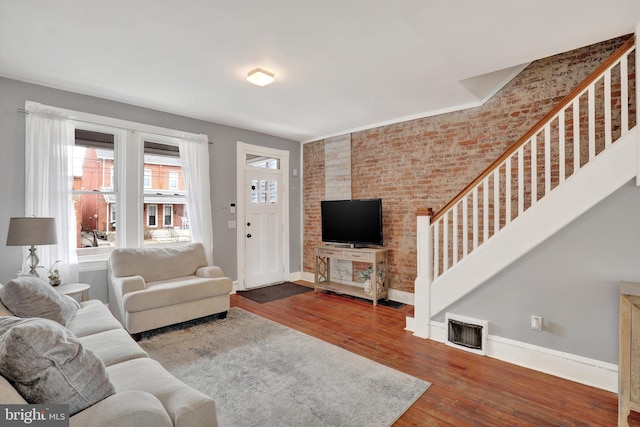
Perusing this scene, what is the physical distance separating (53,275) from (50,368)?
2617 millimetres

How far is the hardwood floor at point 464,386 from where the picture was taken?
195 cm

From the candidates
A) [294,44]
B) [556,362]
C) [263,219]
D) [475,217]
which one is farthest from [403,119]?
[556,362]

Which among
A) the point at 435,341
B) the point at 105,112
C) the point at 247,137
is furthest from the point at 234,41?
the point at 435,341

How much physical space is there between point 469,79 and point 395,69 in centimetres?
92

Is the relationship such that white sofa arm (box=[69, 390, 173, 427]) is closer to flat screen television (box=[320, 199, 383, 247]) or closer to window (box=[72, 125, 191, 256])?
window (box=[72, 125, 191, 256])

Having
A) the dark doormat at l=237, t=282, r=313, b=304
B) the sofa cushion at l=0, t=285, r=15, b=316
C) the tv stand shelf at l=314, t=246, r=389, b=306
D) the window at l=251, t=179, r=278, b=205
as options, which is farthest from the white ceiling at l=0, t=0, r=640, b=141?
the dark doormat at l=237, t=282, r=313, b=304

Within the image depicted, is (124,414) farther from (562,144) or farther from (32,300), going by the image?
(562,144)

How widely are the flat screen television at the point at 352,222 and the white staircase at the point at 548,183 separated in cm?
119

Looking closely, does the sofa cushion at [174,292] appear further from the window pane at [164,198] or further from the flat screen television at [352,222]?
the flat screen television at [352,222]

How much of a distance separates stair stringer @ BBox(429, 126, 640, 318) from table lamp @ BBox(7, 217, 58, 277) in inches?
148

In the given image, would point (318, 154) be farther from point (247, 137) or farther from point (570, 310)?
point (570, 310)

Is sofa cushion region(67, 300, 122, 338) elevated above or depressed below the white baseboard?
above

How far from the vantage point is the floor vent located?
2.80m

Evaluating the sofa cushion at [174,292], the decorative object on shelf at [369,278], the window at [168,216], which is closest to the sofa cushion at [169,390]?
the sofa cushion at [174,292]
